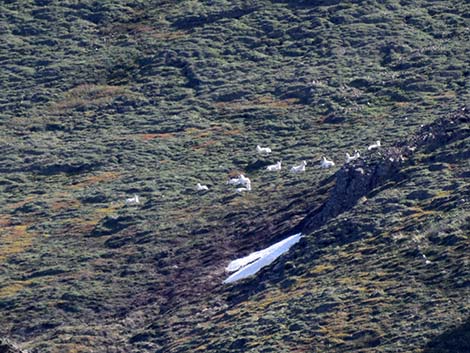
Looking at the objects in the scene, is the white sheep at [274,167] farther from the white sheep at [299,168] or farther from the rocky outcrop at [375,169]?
the rocky outcrop at [375,169]

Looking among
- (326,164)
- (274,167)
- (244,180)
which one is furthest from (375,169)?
(274,167)

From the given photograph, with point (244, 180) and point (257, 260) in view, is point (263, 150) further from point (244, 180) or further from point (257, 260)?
point (257, 260)

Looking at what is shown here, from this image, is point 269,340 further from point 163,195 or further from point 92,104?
point 92,104

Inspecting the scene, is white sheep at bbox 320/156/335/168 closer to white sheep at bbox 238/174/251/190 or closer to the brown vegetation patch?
white sheep at bbox 238/174/251/190

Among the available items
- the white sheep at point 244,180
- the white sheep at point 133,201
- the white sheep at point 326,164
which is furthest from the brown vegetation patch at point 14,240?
the white sheep at point 326,164

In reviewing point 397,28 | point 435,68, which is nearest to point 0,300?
point 435,68
